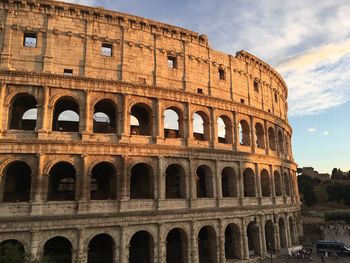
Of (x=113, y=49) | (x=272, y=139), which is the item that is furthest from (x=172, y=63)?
(x=272, y=139)

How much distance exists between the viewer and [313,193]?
8019 cm

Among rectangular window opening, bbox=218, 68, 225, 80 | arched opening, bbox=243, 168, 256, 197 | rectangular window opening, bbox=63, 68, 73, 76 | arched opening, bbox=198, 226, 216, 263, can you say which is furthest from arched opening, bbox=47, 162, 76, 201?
arched opening, bbox=243, 168, 256, 197

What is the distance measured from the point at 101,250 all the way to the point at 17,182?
745cm

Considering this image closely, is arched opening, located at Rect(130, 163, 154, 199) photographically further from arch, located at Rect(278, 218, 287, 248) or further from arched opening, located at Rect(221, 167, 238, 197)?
arch, located at Rect(278, 218, 287, 248)

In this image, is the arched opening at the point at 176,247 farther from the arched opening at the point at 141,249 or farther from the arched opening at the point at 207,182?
the arched opening at the point at 207,182

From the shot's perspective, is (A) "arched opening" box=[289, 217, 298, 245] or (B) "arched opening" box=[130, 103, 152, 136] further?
(A) "arched opening" box=[289, 217, 298, 245]

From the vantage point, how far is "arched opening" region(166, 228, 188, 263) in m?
22.1

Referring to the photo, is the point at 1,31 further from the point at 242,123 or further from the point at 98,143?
the point at 242,123

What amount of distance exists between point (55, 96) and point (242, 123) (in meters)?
16.2

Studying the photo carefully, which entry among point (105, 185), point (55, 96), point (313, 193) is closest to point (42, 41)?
point (55, 96)

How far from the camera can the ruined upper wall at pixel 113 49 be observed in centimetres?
2053

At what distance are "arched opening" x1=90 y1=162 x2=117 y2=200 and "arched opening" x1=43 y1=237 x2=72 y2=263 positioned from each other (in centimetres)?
364

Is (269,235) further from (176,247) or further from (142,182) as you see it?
(142,182)

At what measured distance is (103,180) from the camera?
23391 mm
